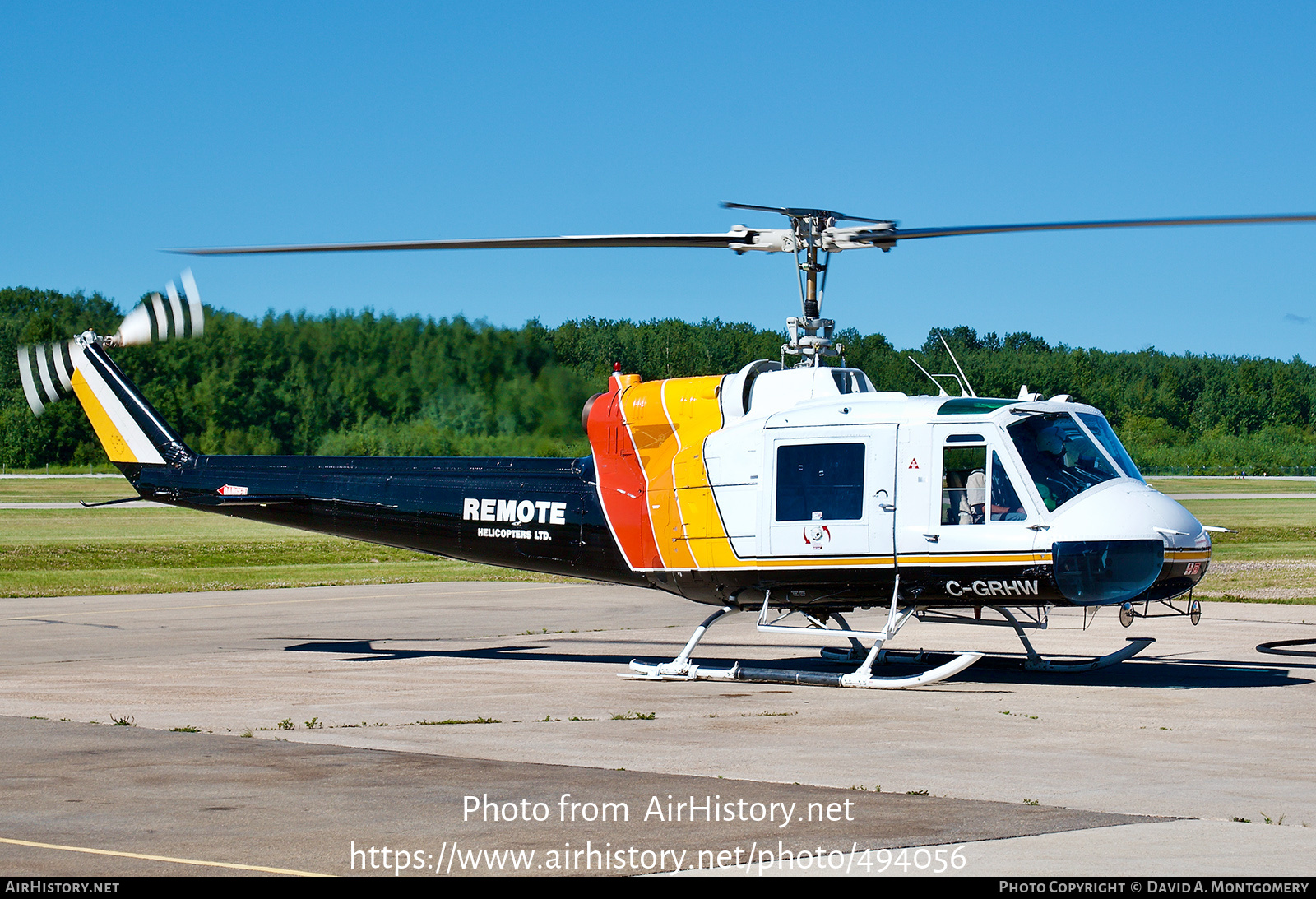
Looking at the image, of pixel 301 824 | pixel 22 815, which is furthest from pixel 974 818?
pixel 22 815

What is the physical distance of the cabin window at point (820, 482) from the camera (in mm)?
14352

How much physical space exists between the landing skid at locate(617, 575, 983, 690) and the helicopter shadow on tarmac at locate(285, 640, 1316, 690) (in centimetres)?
81

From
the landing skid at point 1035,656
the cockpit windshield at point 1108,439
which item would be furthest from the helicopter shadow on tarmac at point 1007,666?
the cockpit windshield at point 1108,439

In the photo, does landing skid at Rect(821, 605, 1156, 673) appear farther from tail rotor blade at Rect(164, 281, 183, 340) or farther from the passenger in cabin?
tail rotor blade at Rect(164, 281, 183, 340)

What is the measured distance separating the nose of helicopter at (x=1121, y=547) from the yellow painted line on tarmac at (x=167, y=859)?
871 centimetres

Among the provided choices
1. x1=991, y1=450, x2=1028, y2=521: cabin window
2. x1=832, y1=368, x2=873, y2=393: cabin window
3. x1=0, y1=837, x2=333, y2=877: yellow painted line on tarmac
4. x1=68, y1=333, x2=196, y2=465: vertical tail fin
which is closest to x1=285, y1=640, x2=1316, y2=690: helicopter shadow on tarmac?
x1=991, y1=450, x2=1028, y2=521: cabin window

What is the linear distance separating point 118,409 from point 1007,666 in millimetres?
12697

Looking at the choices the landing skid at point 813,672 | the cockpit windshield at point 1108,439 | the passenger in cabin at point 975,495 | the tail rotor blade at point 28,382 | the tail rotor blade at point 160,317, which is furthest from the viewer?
the tail rotor blade at point 28,382

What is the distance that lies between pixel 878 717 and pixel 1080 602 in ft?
8.14

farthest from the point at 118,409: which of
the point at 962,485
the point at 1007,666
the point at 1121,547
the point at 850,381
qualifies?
the point at 1121,547

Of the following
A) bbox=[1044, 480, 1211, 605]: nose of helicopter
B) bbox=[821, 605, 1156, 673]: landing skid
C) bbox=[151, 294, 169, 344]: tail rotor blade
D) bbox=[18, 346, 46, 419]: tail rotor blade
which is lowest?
bbox=[821, 605, 1156, 673]: landing skid

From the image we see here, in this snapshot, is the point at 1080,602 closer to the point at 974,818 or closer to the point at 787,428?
the point at 787,428

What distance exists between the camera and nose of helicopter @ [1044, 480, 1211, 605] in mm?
13234

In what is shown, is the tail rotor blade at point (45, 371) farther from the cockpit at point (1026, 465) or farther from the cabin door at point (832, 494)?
the cockpit at point (1026, 465)
